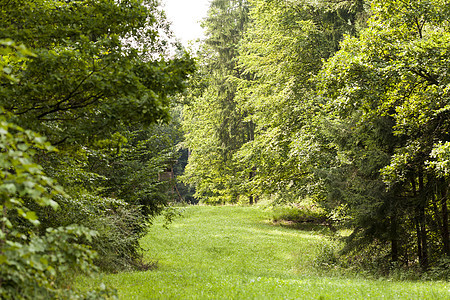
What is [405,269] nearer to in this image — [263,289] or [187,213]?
[263,289]

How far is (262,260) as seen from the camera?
1595 centimetres

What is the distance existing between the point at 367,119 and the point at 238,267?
283 inches

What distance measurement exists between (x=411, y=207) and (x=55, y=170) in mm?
10390

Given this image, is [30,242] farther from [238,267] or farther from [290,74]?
[290,74]

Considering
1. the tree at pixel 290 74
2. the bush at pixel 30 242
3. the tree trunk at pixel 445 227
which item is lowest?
the tree trunk at pixel 445 227

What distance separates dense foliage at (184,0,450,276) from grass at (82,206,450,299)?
2318mm

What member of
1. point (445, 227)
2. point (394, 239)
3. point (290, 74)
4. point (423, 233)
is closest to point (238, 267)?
point (394, 239)

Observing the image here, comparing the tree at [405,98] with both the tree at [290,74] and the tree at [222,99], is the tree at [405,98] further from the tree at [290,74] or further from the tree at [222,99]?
the tree at [222,99]

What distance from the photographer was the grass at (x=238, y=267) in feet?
25.4

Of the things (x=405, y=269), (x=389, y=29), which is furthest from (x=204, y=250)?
(x=389, y=29)

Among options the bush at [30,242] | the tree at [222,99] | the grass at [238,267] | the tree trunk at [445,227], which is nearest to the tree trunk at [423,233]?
the tree trunk at [445,227]

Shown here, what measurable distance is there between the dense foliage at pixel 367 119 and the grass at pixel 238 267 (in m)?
2.32

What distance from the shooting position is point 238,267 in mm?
14469

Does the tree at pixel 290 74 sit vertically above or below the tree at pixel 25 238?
above
